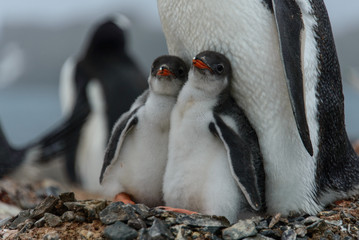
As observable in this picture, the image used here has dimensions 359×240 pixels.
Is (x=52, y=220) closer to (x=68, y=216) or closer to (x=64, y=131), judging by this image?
(x=68, y=216)

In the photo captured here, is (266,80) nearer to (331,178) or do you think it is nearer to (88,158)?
(331,178)

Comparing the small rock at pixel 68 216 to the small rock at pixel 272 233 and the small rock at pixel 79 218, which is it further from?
the small rock at pixel 272 233

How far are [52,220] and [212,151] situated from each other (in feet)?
2.04

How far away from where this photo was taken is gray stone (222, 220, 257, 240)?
1868 mm

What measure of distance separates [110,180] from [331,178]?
92 cm

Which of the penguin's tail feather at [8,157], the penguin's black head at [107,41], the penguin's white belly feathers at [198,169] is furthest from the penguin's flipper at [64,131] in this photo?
the penguin's white belly feathers at [198,169]

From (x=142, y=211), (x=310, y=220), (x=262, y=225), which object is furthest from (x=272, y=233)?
(x=142, y=211)

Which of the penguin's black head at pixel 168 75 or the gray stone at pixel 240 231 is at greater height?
the penguin's black head at pixel 168 75

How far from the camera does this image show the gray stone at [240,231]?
187 cm

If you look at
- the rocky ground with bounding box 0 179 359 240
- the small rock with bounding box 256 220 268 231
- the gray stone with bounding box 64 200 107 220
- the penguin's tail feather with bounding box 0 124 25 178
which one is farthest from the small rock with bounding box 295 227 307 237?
the penguin's tail feather with bounding box 0 124 25 178

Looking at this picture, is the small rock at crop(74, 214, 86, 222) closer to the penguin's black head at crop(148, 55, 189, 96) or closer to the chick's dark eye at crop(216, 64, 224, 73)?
the penguin's black head at crop(148, 55, 189, 96)

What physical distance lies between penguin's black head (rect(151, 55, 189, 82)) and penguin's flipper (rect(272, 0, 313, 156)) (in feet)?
1.38

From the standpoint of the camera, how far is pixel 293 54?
2.07 meters

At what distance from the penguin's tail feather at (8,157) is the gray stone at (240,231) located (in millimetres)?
2701
